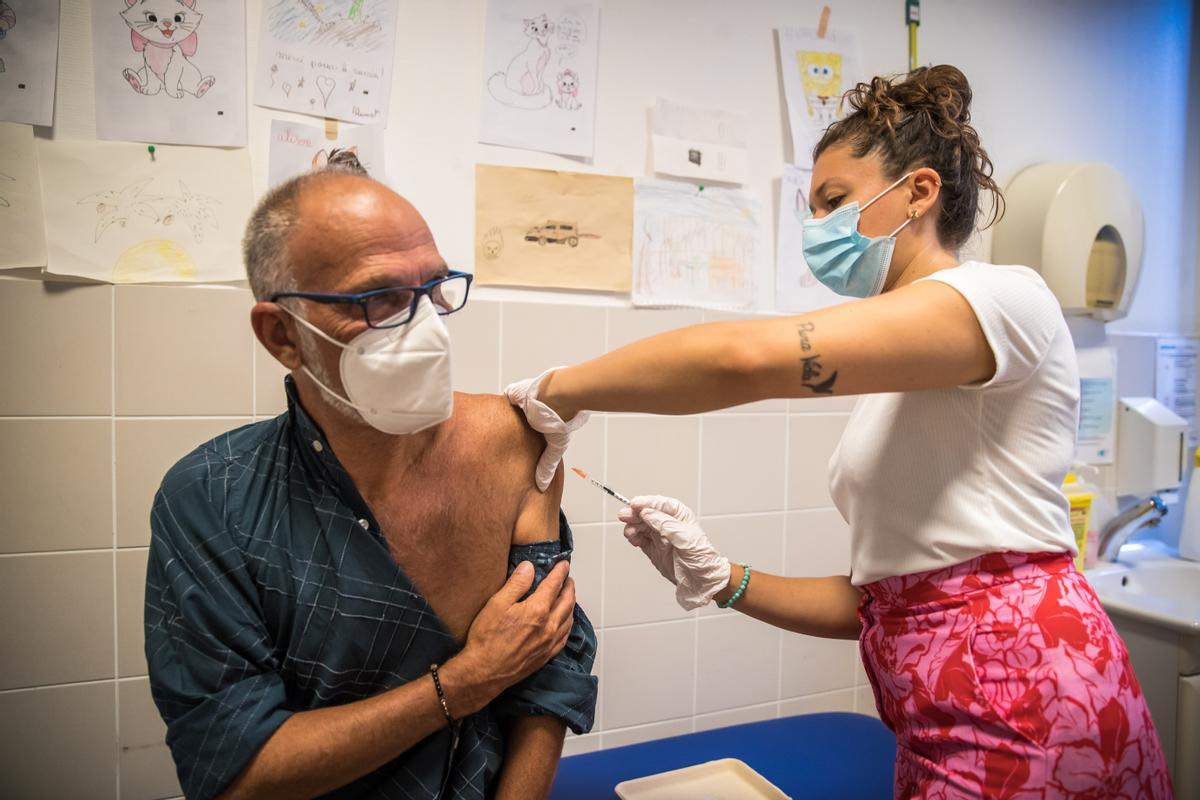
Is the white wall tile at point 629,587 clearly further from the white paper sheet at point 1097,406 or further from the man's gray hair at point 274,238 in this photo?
the white paper sheet at point 1097,406

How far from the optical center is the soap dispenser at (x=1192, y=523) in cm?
241

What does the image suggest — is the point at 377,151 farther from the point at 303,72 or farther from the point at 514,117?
the point at 514,117

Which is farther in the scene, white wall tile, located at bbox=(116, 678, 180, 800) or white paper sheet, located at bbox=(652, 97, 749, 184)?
white paper sheet, located at bbox=(652, 97, 749, 184)

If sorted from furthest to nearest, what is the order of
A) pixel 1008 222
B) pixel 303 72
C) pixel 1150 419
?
pixel 1150 419 < pixel 1008 222 < pixel 303 72

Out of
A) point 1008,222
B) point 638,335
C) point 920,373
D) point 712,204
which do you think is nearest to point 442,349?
point 920,373

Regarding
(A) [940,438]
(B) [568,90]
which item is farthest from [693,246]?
(A) [940,438]

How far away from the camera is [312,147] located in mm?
1541

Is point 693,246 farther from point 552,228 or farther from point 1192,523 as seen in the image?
point 1192,523

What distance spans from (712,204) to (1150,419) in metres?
1.71

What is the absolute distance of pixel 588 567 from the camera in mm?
1795

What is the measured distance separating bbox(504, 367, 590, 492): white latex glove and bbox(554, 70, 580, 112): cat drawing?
0.87m

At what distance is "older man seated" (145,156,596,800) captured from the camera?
0.96 m

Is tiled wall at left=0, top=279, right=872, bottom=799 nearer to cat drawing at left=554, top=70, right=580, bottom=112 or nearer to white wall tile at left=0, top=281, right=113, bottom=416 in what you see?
white wall tile at left=0, top=281, right=113, bottom=416

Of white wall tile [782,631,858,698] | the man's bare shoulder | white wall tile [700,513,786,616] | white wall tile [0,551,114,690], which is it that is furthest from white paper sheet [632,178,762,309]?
white wall tile [0,551,114,690]
